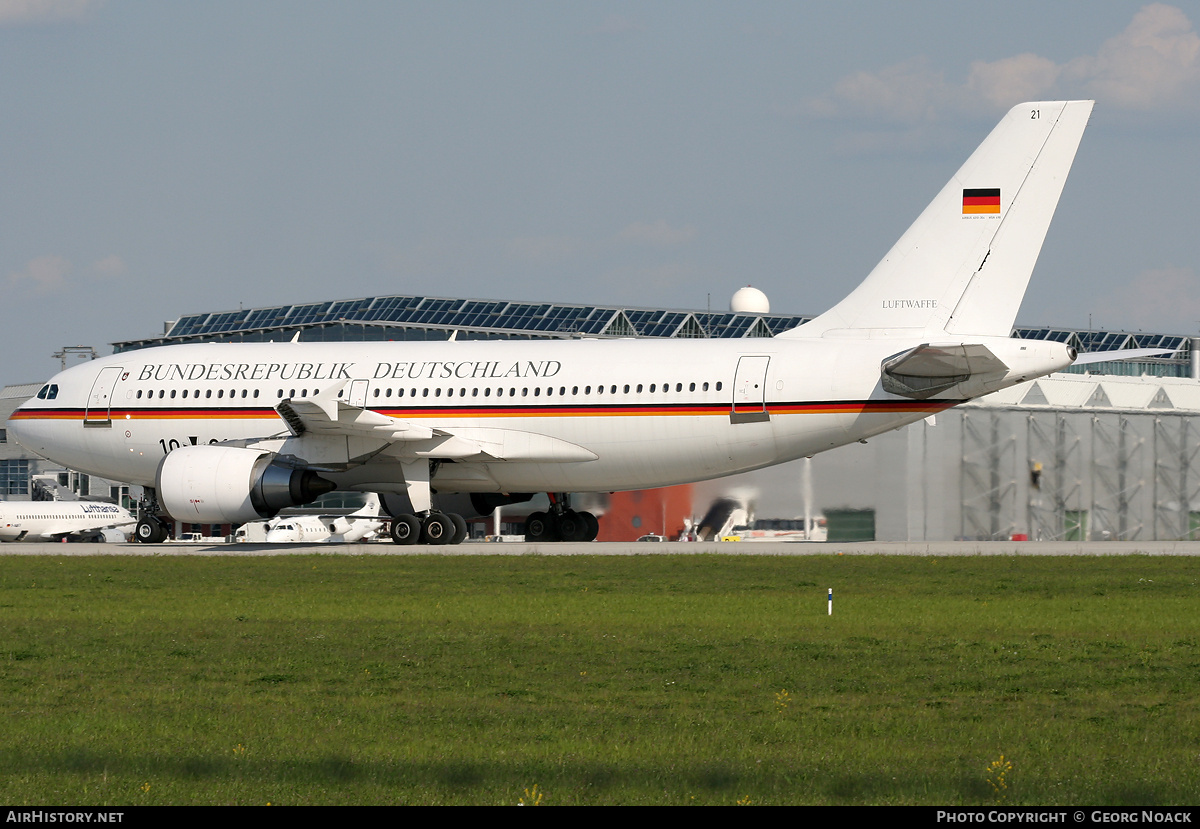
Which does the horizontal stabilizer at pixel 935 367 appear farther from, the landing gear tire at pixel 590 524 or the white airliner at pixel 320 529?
the white airliner at pixel 320 529

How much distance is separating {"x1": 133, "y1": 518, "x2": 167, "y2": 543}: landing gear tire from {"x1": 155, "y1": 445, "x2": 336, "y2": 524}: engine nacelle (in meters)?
4.77

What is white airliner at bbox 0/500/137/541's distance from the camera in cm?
5656

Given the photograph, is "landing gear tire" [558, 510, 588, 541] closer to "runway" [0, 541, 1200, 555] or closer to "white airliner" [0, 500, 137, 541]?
"runway" [0, 541, 1200, 555]

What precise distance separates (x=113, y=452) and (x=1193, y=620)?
997 inches

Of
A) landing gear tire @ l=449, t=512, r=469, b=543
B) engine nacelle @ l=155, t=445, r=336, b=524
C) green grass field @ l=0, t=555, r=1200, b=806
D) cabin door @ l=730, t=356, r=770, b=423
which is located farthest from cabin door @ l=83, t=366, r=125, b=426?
cabin door @ l=730, t=356, r=770, b=423

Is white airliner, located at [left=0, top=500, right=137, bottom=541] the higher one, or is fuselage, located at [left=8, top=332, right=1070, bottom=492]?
fuselage, located at [left=8, top=332, right=1070, bottom=492]

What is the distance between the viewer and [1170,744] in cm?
873

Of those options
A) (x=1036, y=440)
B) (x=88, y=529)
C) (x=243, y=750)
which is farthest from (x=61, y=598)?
(x=88, y=529)

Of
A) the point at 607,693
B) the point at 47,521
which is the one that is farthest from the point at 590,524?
the point at 47,521

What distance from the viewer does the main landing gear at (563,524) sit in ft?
107

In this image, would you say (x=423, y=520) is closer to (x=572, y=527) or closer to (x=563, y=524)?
(x=563, y=524)

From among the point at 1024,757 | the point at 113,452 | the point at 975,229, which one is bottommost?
the point at 1024,757

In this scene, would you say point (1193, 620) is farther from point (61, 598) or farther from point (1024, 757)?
point (61, 598)

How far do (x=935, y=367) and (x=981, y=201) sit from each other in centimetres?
366
